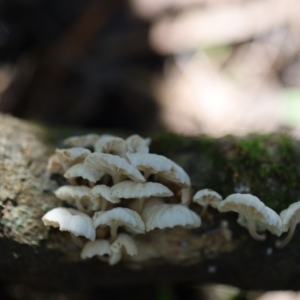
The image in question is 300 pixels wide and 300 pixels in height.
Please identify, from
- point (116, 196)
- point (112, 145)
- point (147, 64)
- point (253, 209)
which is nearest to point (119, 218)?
point (116, 196)

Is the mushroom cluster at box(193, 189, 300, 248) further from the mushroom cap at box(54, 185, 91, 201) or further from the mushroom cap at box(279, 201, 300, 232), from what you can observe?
the mushroom cap at box(54, 185, 91, 201)

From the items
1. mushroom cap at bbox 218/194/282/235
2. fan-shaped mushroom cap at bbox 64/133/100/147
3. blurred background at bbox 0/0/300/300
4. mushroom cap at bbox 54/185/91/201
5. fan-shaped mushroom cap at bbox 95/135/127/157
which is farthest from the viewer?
blurred background at bbox 0/0/300/300

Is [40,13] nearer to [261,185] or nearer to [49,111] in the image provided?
[49,111]

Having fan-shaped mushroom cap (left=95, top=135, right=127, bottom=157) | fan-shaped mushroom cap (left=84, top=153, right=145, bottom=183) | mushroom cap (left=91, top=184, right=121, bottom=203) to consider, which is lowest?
mushroom cap (left=91, top=184, right=121, bottom=203)

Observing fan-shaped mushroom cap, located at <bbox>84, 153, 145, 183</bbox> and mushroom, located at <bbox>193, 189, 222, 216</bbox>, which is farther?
mushroom, located at <bbox>193, 189, 222, 216</bbox>

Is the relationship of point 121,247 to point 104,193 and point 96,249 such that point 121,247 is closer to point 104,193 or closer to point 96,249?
point 96,249

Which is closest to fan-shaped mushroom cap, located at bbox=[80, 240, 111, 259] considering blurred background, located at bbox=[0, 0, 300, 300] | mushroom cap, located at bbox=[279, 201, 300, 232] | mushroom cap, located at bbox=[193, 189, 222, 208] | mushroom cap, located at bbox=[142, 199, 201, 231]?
mushroom cap, located at bbox=[142, 199, 201, 231]

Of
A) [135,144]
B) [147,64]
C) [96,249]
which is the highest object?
[147,64]
